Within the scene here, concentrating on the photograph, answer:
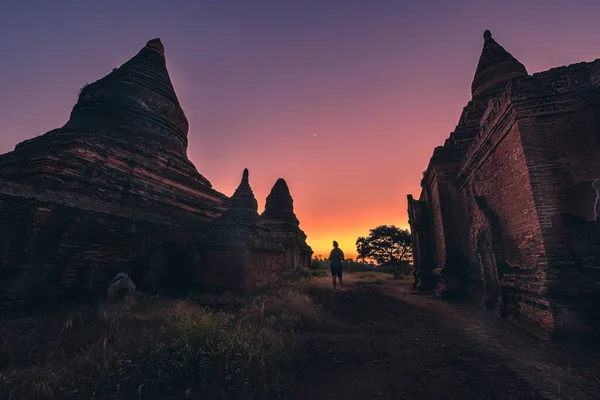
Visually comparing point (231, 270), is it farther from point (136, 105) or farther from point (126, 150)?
point (136, 105)

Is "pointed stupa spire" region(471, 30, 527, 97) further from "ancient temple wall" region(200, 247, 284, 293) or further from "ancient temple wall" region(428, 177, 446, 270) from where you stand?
"ancient temple wall" region(200, 247, 284, 293)

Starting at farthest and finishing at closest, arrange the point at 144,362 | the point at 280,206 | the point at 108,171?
the point at 280,206 < the point at 108,171 < the point at 144,362

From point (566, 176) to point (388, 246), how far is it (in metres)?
24.8

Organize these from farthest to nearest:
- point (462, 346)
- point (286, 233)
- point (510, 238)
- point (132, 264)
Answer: point (286, 233), point (132, 264), point (510, 238), point (462, 346)

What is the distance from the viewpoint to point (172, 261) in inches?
361

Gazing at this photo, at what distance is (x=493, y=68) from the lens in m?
12.4

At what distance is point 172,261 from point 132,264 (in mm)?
1354

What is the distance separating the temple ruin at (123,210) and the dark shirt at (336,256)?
7.23 ft

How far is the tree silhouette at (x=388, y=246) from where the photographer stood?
27.9 m

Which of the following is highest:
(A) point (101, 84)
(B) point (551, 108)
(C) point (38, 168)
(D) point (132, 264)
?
(A) point (101, 84)

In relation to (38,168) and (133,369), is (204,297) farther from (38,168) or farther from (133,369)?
(38,168)

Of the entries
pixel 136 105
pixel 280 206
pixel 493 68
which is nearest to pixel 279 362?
pixel 136 105

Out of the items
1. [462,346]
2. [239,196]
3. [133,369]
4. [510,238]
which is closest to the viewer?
[133,369]

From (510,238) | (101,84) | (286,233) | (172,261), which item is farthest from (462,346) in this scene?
(286,233)
